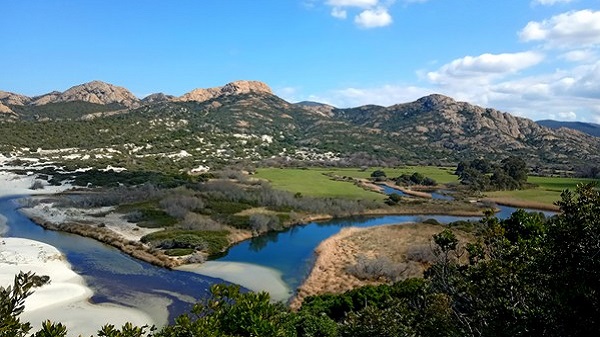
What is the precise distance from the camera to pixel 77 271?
3925cm

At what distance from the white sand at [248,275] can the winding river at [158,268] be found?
3.18 feet

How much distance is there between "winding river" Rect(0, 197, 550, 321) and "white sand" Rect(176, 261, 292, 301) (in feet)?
3.18

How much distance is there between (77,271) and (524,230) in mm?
34666

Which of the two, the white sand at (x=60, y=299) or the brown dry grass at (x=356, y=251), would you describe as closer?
the white sand at (x=60, y=299)

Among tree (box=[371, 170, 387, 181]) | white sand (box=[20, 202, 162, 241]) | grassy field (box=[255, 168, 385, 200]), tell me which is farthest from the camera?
tree (box=[371, 170, 387, 181])

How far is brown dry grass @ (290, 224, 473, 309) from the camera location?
37000mm

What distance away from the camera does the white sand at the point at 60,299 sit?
92.7ft

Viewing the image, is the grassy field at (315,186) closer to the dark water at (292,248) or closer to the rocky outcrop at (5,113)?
the dark water at (292,248)

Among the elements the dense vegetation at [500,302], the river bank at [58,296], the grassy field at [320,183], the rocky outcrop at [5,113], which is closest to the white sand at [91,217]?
the river bank at [58,296]

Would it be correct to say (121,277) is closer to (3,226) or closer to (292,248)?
(292,248)

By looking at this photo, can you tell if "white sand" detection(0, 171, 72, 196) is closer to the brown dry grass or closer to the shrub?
the brown dry grass

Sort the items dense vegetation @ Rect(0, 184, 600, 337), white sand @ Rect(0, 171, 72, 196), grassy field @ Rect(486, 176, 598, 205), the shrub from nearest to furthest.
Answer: dense vegetation @ Rect(0, 184, 600, 337) < the shrub < white sand @ Rect(0, 171, 72, 196) < grassy field @ Rect(486, 176, 598, 205)

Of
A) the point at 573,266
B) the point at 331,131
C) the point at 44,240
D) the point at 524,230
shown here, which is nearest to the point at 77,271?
the point at 44,240

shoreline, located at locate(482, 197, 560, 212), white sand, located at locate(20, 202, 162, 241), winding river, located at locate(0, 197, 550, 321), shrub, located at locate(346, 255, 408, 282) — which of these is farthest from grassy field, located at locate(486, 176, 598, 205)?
white sand, located at locate(20, 202, 162, 241)
